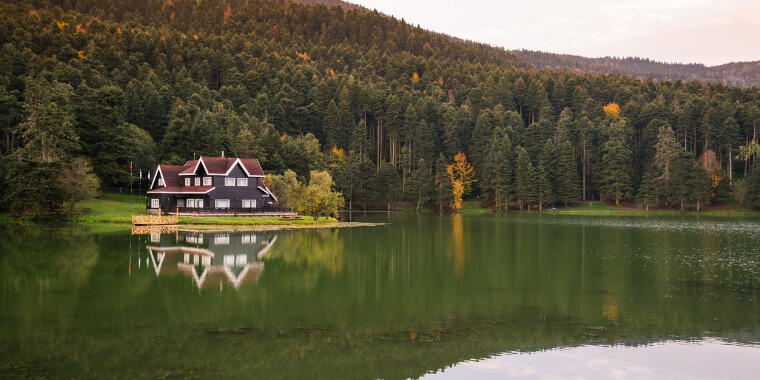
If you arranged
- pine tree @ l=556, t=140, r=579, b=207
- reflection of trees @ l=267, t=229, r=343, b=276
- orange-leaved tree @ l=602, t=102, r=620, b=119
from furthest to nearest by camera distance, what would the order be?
orange-leaved tree @ l=602, t=102, r=620, b=119
pine tree @ l=556, t=140, r=579, b=207
reflection of trees @ l=267, t=229, r=343, b=276

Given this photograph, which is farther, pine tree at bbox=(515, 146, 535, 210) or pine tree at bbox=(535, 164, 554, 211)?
pine tree at bbox=(515, 146, 535, 210)

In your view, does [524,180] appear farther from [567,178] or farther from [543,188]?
[567,178]

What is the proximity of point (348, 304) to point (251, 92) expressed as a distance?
11823 cm

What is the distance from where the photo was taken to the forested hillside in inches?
3226

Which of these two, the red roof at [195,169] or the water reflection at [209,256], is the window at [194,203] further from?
the water reflection at [209,256]

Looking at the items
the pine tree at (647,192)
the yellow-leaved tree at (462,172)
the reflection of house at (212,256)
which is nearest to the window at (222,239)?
the reflection of house at (212,256)

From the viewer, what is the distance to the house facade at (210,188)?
235 feet

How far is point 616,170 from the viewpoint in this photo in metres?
109

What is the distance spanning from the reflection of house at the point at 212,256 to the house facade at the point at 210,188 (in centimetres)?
2110

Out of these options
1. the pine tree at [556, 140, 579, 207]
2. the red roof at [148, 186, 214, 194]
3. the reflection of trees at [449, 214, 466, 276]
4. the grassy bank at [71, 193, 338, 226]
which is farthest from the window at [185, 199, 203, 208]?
the pine tree at [556, 140, 579, 207]

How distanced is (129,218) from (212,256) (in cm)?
3058

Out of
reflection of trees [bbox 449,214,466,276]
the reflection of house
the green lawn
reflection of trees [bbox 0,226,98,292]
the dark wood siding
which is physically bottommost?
the green lawn

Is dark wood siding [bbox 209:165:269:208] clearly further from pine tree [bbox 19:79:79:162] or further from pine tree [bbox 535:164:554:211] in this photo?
pine tree [bbox 535:164:554:211]

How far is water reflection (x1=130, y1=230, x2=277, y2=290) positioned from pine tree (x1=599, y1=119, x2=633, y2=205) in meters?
74.8
